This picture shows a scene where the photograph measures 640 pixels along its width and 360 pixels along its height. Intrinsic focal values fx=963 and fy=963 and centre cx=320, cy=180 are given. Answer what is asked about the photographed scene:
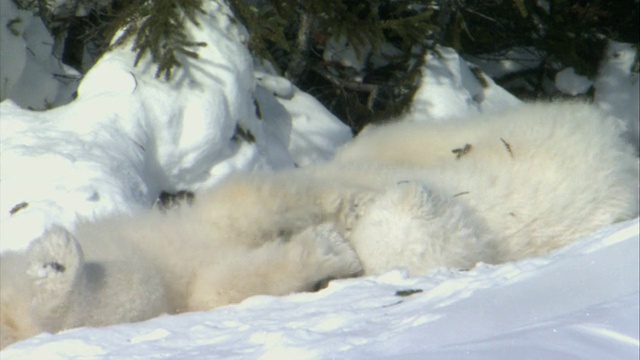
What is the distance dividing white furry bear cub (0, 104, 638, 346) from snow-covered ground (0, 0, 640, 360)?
0.13 metres

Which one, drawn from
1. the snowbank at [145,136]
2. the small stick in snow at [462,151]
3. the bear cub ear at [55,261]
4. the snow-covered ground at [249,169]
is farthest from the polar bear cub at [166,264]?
the small stick in snow at [462,151]

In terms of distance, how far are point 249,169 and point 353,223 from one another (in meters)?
1.75

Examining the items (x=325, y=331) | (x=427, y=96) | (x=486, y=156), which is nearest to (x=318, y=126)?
(x=427, y=96)

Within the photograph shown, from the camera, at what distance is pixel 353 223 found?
131 inches

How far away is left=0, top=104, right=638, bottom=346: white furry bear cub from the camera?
112 inches

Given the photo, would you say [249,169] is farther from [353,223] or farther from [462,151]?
[353,223]

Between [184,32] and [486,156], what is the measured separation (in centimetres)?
205

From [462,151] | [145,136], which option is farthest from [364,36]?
[462,151]

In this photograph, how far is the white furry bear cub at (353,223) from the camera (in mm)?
2840

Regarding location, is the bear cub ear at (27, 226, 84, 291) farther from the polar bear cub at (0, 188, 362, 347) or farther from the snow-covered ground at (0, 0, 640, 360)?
the snow-covered ground at (0, 0, 640, 360)

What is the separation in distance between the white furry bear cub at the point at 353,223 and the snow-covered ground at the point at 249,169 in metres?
0.13

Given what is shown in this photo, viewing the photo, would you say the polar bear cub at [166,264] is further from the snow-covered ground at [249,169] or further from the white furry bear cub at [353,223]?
the snow-covered ground at [249,169]

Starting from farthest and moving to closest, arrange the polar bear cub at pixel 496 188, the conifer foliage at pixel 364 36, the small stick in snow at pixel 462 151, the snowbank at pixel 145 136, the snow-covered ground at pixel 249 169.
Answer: the conifer foliage at pixel 364 36, the snowbank at pixel 145 136, the small stick in snow at pixel 462 151, the polar bear cub at pixel 496 188, the snow-covered ground at pixel 249 169

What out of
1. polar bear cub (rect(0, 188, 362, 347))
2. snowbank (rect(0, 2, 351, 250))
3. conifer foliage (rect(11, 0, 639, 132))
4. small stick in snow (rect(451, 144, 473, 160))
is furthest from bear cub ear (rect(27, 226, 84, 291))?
conifer foliage (rect(11, 0, 639, 132))
